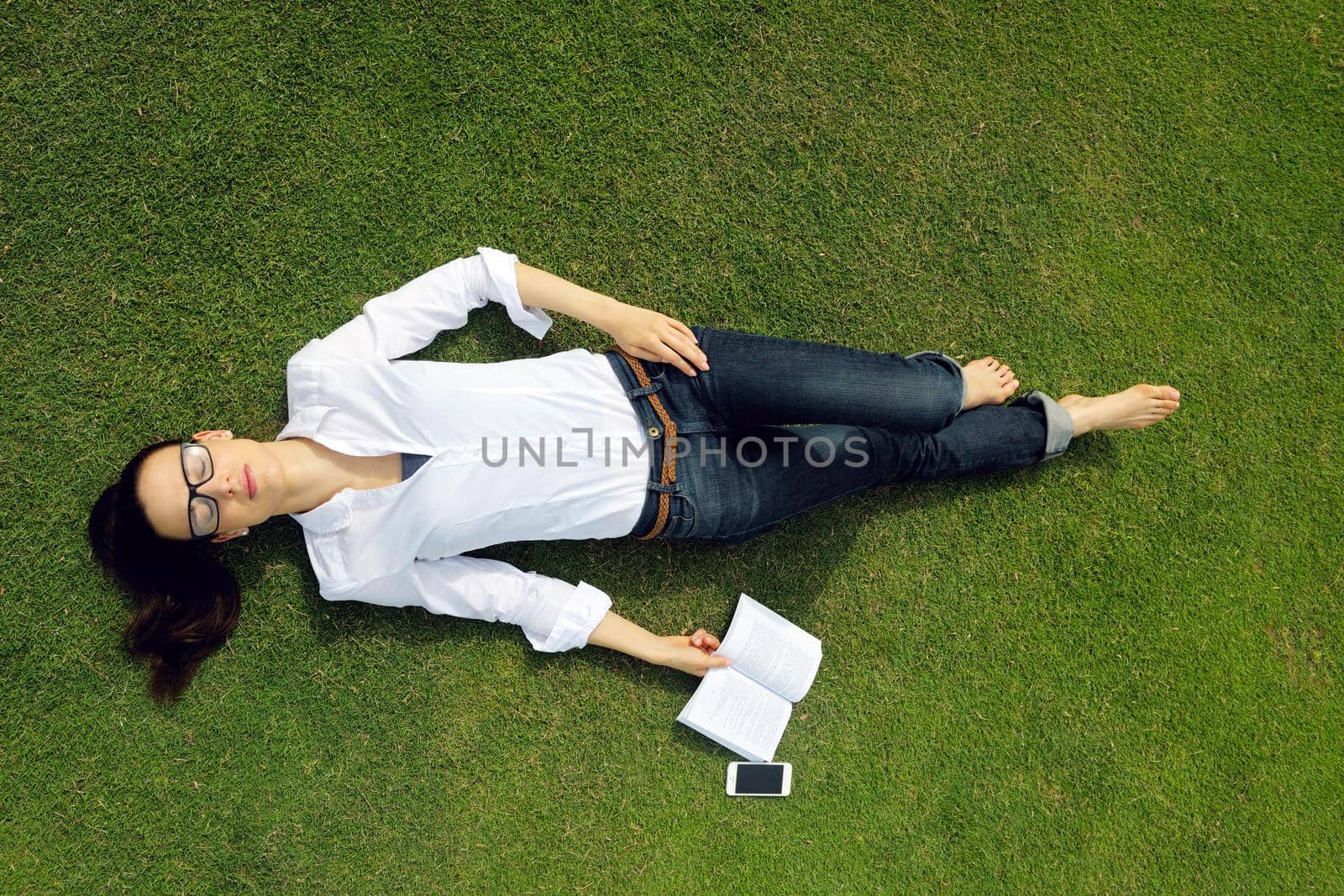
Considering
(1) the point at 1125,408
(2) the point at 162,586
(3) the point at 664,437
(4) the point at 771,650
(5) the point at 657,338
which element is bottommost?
(4) the point at 771,650

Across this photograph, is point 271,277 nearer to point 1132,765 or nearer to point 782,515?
point 782,515

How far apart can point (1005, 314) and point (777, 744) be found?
218 cm

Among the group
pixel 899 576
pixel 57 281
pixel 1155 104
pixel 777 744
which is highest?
→ pixel 1155 104

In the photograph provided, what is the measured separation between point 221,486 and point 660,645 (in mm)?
1762

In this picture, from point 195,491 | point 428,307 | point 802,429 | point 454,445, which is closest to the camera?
point 195,491

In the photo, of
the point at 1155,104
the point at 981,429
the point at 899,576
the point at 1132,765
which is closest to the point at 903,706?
the point at 899,576

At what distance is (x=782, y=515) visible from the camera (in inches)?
121

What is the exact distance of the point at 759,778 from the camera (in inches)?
132

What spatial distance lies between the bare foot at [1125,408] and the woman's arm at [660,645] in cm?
184

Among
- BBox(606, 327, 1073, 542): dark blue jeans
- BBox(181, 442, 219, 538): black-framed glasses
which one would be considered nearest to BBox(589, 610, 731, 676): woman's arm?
BBox(606, 327, 1073, 542): dark blue jeans

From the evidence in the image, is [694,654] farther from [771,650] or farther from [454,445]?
[454,445]

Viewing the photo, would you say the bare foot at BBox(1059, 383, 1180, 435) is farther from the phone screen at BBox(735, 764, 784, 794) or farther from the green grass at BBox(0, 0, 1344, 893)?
Answer: the phone screen at BBox(735, 764, 784, 794)

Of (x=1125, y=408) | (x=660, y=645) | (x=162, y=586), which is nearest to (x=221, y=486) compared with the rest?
(x=162, y=586)

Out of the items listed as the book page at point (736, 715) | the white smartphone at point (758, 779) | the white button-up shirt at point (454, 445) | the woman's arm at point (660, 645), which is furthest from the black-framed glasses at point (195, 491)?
the white smartphone at point (758, 779)
